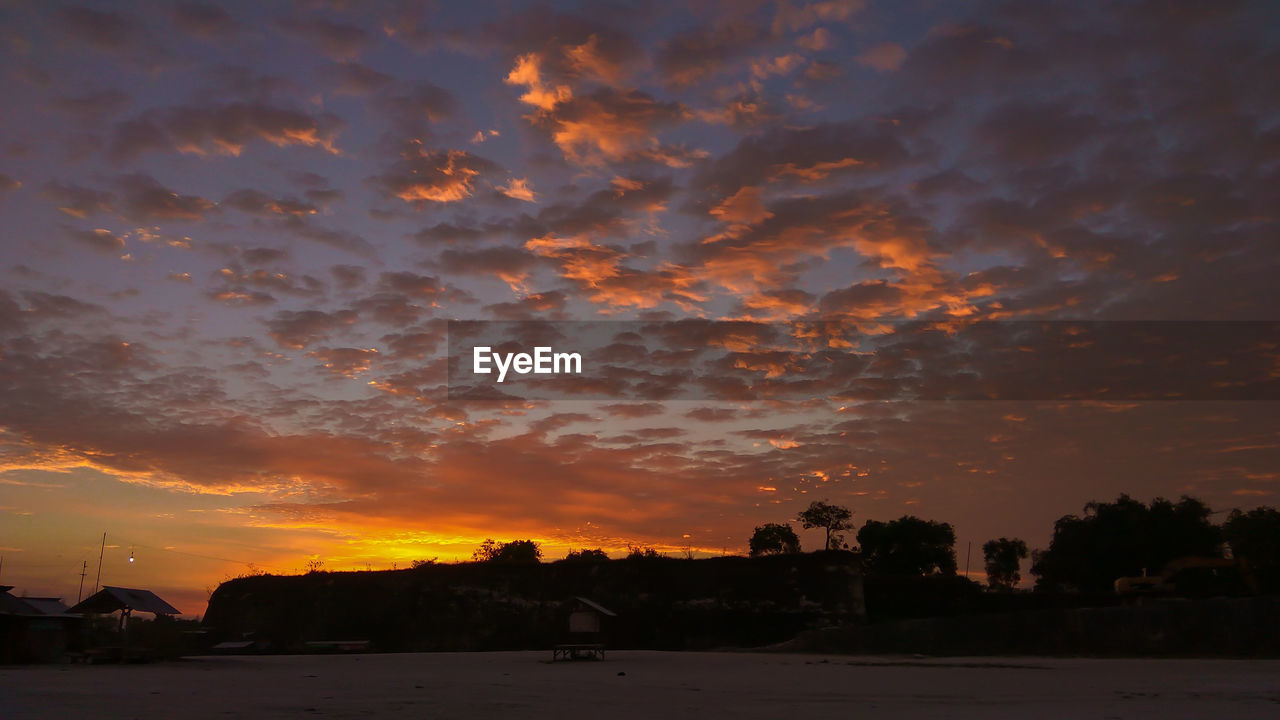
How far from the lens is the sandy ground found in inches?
588

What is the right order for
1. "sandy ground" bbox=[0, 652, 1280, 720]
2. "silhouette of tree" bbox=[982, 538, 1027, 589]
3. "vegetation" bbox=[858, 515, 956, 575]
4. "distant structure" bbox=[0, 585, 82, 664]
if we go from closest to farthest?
"sandy ground" bbox=[0, 652, 1280, 720] → "distant structure" bbox=[0, 585, 82, 664] → "vegetation" bbox=[858, 515, 956, 575] → "silhouette of tree" bbox=[982, 538, 1027, 589]

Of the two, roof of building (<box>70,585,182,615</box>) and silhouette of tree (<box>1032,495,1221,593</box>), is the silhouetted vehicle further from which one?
roof of building (<box>70,585,182,615</box>)

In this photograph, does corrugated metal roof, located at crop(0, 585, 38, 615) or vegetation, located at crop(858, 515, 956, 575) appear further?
vegetation, located at crop(858, 515, 956, 575)

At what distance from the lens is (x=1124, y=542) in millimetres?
78375

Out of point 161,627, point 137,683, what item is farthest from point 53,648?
point 137,683

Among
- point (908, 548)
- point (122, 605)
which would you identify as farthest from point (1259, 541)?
point (122, 605)

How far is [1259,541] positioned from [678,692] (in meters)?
80.6

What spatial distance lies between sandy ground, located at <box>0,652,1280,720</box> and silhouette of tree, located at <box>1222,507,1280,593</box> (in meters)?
56.3

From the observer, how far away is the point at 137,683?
71.6ft

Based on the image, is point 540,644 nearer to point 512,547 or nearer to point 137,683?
point 137,683

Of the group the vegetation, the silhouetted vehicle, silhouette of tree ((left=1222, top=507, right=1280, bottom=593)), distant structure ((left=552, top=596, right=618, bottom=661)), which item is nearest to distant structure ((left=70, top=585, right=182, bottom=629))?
distant structure ((left=552, top=596, right=618, bottom=661))

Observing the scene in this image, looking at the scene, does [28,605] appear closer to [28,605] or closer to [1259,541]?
[28,605]

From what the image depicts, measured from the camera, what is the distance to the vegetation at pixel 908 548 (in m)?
94.3

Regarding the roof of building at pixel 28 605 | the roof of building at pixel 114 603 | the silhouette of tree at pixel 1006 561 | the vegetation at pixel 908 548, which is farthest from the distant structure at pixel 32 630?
the silhouette of tree at pixel 1006 561
